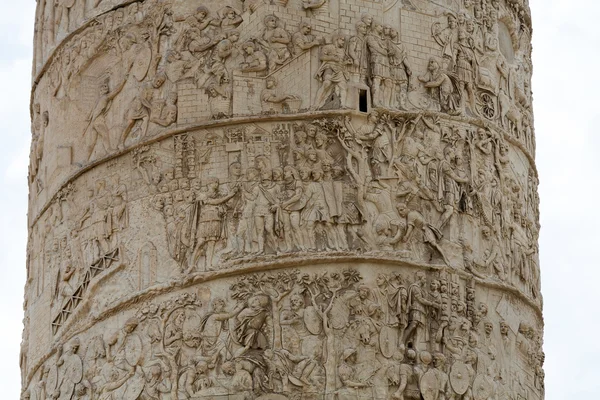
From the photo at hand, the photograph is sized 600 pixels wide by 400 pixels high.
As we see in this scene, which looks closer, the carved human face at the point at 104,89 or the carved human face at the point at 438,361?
the carved human face at the point at 438,361

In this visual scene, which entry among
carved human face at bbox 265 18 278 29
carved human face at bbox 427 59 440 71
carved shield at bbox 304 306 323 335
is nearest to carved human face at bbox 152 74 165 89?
carved human face at bbox 265 18 278 29

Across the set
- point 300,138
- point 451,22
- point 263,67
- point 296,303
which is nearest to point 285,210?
point 300,138

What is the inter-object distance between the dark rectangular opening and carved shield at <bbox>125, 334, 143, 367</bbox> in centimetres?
200

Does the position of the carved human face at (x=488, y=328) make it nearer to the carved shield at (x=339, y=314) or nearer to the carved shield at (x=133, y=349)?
the carved shield at (x=339, y=314)

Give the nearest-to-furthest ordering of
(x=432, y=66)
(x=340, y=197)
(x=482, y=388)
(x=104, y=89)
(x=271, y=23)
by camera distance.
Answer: (x=482, y=388)
(x=340, y=197)
(x=271, y=23)
(x=432, y=66)
(x=104, y=89)

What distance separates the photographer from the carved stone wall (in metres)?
13.4

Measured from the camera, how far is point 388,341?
44.0 feet

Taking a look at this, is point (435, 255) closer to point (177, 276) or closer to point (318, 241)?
point (318, 241)

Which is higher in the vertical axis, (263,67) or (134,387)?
(263,67)

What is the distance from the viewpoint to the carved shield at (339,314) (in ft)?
43.9

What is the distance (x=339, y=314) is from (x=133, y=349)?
1.28 m

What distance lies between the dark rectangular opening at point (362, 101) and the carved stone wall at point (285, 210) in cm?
1

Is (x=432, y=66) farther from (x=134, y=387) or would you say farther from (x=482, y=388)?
(x=134, y=387)

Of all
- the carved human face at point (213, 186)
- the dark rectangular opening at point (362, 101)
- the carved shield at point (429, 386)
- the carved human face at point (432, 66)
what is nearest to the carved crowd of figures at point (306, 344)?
the carved shield at point (429, 386)
